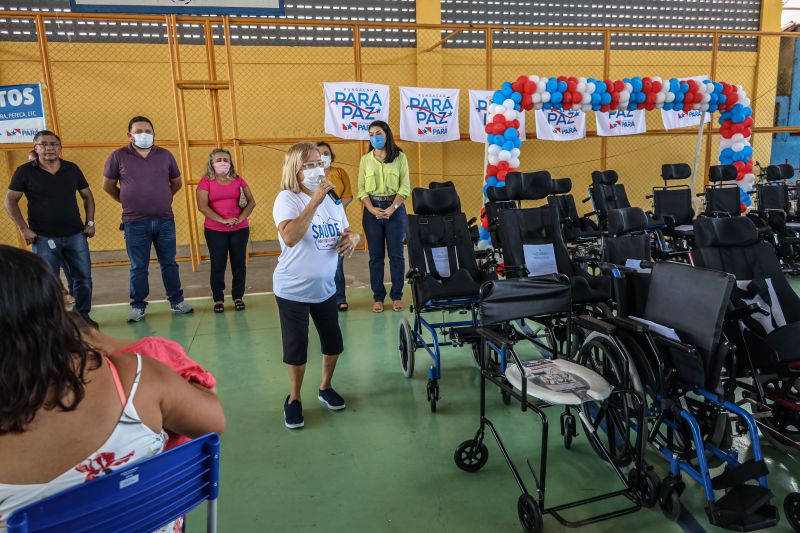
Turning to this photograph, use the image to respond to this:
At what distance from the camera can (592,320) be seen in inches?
86.3

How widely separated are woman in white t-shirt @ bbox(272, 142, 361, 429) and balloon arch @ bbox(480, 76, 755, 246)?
3.63 m

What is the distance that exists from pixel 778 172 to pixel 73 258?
790 cm

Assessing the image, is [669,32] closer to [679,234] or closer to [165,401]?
[679,234]

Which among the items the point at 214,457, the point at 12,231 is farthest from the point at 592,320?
the point at 12,231

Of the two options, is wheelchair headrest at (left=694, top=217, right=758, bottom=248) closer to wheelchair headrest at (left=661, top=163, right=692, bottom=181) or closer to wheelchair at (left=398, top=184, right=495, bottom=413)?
wheelchair at (left=398, top=184, right=495, bottom=413)

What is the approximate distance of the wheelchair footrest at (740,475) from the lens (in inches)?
71.5

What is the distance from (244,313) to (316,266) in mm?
2570

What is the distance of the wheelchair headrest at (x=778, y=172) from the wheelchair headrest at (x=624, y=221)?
4.22m

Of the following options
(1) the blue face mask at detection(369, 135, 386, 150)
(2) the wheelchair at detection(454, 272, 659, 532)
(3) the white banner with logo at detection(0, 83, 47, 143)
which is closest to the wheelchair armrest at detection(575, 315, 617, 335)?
(2) the wheelchair at detection(454, 272, 659, 532)

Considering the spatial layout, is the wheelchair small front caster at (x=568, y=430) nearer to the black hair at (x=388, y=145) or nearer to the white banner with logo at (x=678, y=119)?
the black hair at (x=388, y=145)

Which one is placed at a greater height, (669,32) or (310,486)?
(669,32)

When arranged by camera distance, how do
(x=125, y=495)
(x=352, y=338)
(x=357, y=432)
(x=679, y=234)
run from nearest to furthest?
(x=125, y=495)
(x=357, y=432)
(x=352, y=338)
(x=679, y=234)

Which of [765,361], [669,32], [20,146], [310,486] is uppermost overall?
[669,32]

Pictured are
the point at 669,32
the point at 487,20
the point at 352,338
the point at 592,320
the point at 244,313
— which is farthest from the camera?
the point at 487,20
